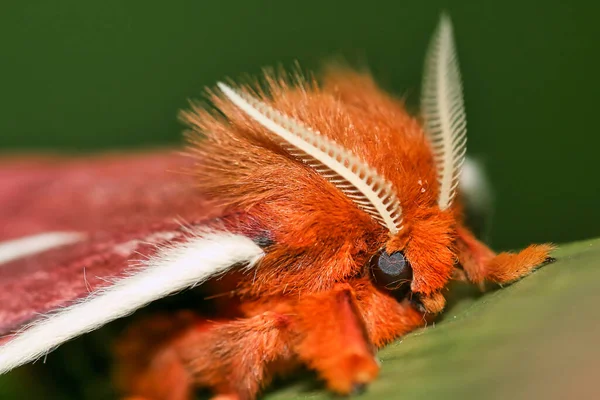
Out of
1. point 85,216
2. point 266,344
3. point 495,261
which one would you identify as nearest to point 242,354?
point 266,344

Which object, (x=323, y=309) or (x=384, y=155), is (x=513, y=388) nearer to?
(x=323, y=309)

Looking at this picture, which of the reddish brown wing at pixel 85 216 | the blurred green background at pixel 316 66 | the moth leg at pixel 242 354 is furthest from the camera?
the blurred green background at pixel 316 66

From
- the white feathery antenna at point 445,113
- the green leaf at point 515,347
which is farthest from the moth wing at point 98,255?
the white feathery antenna at point 445,113

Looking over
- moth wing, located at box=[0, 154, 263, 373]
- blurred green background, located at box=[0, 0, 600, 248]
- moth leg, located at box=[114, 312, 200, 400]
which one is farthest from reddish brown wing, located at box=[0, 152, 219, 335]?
blurred green background, located at box=[0, 0, 600, 248]

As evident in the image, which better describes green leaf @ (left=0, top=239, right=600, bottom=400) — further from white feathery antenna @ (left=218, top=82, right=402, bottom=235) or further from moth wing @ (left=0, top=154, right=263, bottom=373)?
moth wing @ (left=0, top=154, right=263, bottom=373)

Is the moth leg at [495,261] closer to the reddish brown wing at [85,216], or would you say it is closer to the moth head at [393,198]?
the moth head at [393,198]

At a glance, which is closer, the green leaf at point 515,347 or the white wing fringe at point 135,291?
the green leaf at point 515,347

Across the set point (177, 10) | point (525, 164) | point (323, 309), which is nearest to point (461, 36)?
point (525, 164)

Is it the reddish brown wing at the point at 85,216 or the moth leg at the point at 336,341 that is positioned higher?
Answer: the reddish brown wing at the point at 85,216
